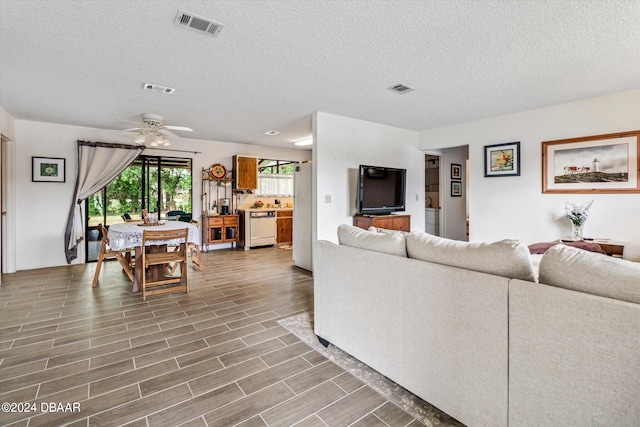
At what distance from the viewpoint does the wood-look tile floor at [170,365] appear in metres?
1.68

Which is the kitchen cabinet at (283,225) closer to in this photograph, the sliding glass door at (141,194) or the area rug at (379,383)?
the sliding glass door at (141,194)

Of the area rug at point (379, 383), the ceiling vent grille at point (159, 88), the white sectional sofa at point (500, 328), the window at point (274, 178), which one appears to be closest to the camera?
the white sectional sofa at point (500, 328)

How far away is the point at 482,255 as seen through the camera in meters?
1.49

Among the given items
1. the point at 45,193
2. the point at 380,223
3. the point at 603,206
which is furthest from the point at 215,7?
the point at 45,193

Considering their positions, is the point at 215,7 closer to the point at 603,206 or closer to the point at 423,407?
the point at 423,407

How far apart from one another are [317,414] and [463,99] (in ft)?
12.6

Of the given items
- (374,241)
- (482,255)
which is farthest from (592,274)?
(374,241)

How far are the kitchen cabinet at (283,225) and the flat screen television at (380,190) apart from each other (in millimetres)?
2970

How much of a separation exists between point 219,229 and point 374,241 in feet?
17.8

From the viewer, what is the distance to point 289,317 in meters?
3.02

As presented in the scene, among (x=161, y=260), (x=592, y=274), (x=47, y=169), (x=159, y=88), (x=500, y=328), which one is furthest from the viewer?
(x=47, y=169)

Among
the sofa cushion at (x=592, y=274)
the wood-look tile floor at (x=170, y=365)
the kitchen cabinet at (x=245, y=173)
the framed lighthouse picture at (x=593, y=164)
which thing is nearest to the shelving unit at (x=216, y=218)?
the kitchen cabinet at (x=245, y=173)

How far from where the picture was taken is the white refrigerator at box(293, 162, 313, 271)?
4.95 meters

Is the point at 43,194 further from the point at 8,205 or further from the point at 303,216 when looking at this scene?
the point at 303,216
